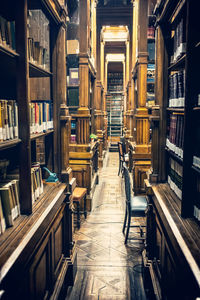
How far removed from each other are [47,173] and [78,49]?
2996 mm

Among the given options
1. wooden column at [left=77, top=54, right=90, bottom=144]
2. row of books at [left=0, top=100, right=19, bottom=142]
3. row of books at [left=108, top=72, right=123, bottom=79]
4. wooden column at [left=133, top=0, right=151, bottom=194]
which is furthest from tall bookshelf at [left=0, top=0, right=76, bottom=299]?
row of books at [left=108, top=72, right=123, bottom=79]

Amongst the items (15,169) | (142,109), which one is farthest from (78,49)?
(15,169)

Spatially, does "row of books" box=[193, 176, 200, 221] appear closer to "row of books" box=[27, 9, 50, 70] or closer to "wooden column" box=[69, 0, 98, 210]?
"row of books" box=[27, 9, 50, 70]

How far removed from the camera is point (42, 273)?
206cm

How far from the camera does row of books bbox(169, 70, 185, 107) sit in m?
2.38

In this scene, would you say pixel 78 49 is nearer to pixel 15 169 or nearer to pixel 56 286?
pixel 15 169

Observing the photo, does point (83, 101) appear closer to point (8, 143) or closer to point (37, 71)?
point (37, 71)

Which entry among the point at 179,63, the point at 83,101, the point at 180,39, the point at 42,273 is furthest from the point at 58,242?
the point at 83,101

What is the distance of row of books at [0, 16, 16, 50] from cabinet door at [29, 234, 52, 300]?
139 centimetres

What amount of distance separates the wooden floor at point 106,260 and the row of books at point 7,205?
1.42m

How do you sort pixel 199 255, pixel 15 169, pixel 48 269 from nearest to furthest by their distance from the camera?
pixel 199 255 < pixel 48 269 < pixel 15 169

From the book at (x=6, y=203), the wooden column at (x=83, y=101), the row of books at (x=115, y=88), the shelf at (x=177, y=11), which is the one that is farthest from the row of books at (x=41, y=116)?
the row of books at (x=115, y=88)

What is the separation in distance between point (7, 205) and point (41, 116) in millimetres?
1003

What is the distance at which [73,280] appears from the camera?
298 cm
